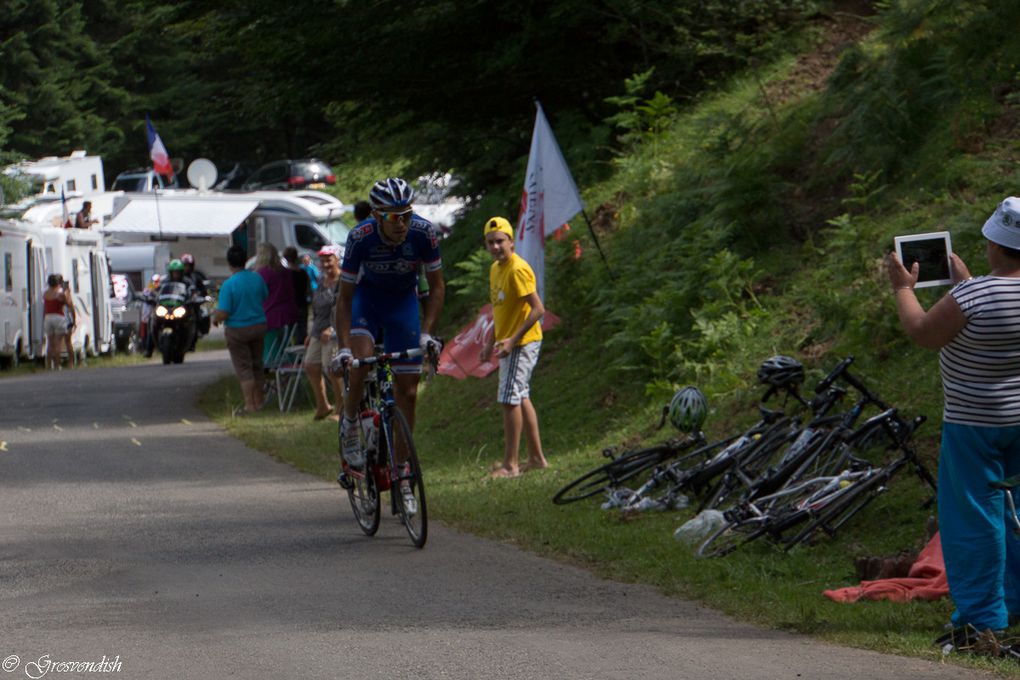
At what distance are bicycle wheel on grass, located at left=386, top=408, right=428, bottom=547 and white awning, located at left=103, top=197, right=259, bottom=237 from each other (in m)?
32.7

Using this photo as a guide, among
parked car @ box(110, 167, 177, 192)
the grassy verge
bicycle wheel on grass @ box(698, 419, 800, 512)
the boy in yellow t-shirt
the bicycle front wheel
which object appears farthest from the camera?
parked car @ box(110, 167, 177, 192)

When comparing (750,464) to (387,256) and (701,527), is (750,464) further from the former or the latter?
(387,256)

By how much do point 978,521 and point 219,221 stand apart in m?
37.3

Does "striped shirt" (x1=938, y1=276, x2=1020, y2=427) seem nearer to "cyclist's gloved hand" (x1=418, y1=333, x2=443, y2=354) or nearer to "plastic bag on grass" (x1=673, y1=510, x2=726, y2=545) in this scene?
"plastic bag on grass" (x1=673, y1=510, x2=726, y2=545)

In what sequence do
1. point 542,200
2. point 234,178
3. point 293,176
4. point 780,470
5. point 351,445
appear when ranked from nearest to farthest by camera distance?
1. point 780,470
2. point 351,445
3. point 542,200
4. point 293,176
5. point 234,178

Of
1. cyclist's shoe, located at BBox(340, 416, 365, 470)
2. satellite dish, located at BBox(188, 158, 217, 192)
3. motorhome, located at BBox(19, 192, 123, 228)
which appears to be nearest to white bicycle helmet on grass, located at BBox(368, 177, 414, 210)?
cyclist's shoe, located at BBox(340, 416, 365, 470)

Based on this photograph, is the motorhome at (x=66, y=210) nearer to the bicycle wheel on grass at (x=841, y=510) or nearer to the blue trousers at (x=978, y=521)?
the bicycle wheel on grass at (x=841, y=510)

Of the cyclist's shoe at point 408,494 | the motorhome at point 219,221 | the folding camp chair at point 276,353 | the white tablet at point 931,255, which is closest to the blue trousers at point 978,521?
the white tablet at point 931,255

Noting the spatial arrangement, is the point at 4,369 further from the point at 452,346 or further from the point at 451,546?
the point at 451,546

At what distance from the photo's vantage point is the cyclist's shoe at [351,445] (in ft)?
36.0

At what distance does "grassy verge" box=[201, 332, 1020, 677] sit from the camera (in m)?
7.87

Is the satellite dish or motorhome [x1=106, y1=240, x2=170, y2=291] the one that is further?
the satellite dish

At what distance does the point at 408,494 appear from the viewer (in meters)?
10.2

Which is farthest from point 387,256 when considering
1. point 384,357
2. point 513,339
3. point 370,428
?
point 513,339
